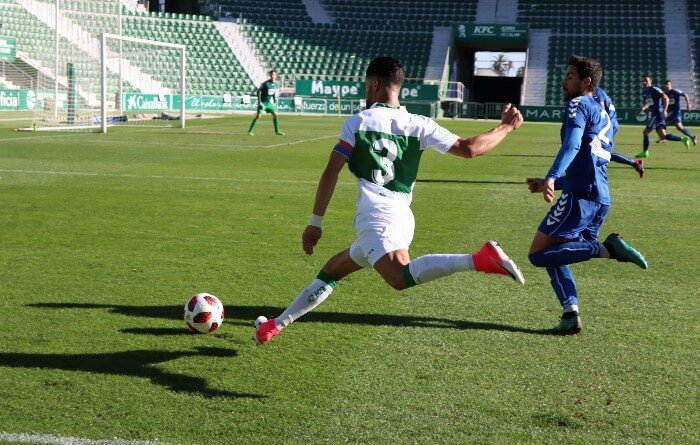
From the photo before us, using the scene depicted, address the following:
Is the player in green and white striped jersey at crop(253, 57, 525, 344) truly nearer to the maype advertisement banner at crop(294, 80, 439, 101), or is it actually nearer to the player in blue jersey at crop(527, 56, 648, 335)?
the player in blue jersey at crop(527, 56, 648, 335)

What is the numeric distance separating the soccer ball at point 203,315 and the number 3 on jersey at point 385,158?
1.47 m

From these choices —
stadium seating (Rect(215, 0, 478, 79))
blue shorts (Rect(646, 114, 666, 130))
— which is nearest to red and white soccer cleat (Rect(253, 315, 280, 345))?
blue shorts (Rect(646, 114, 666, 130))

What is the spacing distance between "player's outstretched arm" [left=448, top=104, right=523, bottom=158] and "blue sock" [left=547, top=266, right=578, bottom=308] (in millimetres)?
1540

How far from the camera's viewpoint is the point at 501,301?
650 cm

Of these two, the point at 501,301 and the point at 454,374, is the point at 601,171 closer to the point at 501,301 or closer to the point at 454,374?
the point at 501,301

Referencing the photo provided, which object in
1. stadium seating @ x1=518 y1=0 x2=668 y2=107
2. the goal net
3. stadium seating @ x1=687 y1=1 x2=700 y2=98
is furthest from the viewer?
stadium seating @ x1=518 y1=0 x2=668 y2=107

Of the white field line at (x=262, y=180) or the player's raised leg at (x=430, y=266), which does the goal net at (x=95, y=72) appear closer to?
the white field line at (x=262, y=180)

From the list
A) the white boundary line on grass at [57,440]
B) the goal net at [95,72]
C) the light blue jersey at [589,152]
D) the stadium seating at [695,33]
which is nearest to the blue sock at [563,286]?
the light blue jersey at [589,152]

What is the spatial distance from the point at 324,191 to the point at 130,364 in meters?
1.47

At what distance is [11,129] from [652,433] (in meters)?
27.4

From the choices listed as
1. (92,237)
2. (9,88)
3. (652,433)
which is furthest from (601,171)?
(9,88)

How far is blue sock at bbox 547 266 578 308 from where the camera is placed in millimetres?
5785

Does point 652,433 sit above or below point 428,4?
below

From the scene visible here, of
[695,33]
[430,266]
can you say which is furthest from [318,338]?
[695,33]
